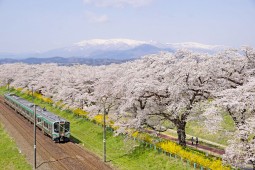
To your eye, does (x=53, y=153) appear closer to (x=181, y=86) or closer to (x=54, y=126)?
(x=54, y=126)

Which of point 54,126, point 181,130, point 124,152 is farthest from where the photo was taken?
point 54,126

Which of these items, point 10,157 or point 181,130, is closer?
point 181,130

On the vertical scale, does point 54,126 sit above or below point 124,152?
above

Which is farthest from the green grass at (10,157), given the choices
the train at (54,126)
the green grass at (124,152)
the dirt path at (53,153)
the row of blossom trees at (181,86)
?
the row of blossom trees at (181,86)

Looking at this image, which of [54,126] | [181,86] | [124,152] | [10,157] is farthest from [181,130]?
[10,157]

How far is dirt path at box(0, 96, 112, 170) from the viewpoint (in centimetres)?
3130

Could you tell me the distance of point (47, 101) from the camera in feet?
244

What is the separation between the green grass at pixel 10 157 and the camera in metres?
31.8

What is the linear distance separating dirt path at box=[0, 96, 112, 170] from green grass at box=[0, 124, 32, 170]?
72cm

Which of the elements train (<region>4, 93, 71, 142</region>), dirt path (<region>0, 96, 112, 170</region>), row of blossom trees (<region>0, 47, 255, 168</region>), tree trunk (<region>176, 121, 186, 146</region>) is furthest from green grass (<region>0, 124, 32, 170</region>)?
tree trunk (<region>176, 121, 186, 146</region>)

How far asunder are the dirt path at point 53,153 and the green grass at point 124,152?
1.60 metres

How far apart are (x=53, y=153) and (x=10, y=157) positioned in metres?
4.93

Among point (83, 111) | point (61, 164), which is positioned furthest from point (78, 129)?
point (61, 164)

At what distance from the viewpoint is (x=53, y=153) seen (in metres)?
35.6
